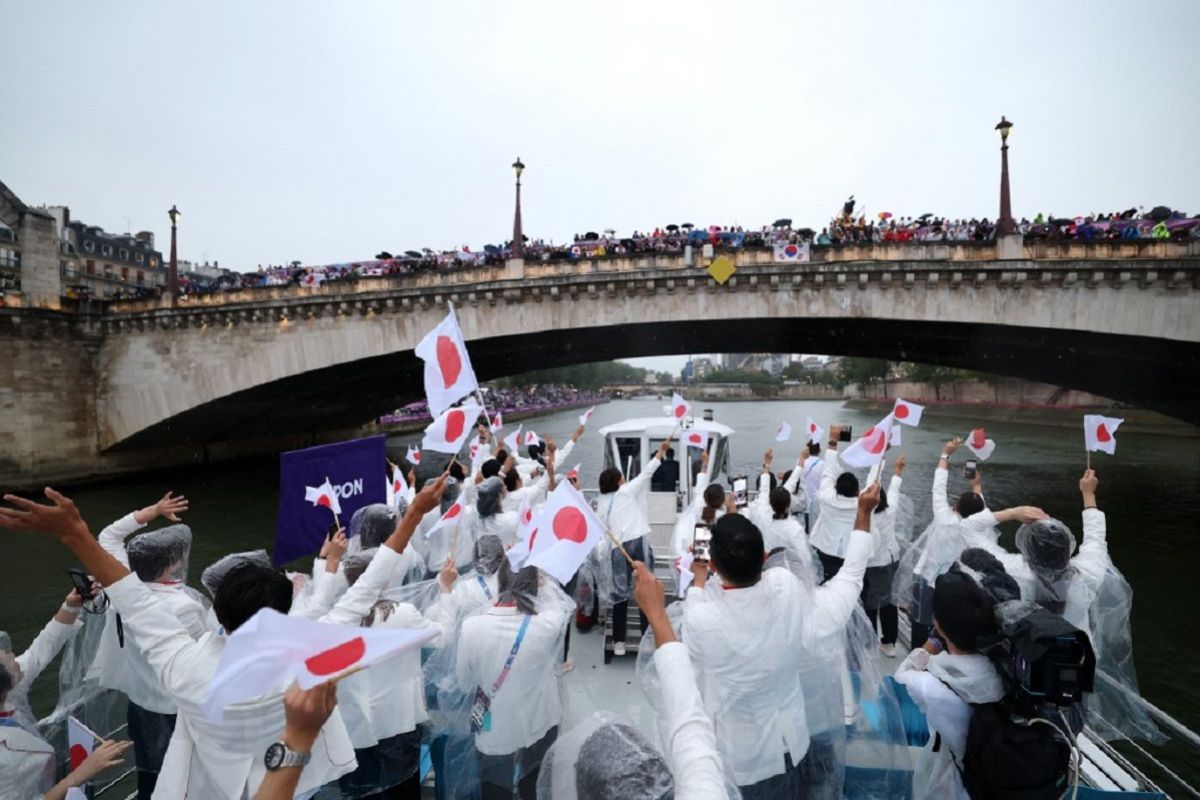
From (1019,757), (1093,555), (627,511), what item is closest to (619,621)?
(627,511)

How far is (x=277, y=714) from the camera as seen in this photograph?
231 centimetres

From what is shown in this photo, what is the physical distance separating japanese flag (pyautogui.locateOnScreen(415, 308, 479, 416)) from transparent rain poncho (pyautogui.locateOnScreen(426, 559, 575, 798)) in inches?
74.3

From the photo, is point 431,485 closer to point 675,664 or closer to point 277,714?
point 277,714

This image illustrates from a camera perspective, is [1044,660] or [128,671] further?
[128,671]

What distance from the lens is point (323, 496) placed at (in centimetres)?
578

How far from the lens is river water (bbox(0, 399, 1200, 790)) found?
374 inches

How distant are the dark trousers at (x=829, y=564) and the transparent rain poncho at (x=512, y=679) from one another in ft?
13.8

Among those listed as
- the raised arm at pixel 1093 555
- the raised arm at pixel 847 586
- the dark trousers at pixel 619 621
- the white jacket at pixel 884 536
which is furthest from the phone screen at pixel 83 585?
the white jacket at pixel 884 536

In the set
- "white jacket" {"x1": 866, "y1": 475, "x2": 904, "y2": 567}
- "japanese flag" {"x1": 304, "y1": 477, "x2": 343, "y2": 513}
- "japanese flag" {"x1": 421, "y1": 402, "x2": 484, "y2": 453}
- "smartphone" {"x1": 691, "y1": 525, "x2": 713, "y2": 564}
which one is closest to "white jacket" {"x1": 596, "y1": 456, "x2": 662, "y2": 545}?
"smartphone" {"x1": 691, "y1": 525, "x2": 713, "y2": 564}

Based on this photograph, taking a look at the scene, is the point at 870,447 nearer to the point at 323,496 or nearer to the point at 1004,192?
the point at 323,496

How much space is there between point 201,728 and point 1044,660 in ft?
10.1

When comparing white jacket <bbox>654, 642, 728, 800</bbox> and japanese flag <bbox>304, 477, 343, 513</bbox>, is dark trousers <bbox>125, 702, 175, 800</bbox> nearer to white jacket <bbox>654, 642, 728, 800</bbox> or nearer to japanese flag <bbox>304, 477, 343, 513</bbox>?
japanese flag <bbox>304, 477, 343, 513</bbox>

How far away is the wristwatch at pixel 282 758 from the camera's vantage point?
150 centimetres

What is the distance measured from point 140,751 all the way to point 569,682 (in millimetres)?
3249
